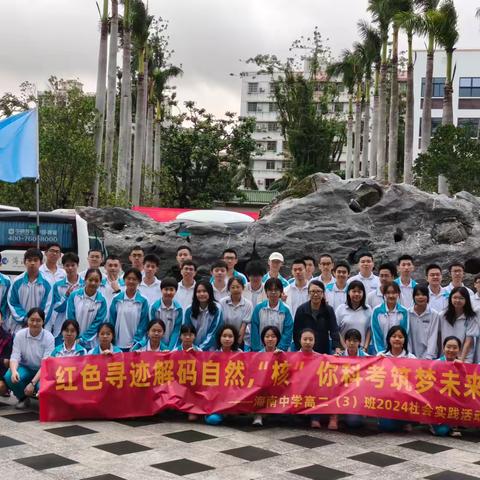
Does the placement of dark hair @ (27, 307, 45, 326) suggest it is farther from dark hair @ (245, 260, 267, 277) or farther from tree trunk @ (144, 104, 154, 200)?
tree trunk @ (144, 104, 154, 200)

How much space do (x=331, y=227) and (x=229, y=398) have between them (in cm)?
635

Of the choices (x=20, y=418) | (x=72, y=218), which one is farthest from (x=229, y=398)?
(x=72, y=218)

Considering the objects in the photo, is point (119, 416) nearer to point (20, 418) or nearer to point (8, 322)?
point (20, 418)

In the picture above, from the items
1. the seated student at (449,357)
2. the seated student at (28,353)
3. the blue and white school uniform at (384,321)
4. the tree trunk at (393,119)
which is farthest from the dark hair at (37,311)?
the tree trunk at (393,119)

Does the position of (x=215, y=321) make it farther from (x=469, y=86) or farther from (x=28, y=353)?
(x=469, y=86)

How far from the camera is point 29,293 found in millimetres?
8172

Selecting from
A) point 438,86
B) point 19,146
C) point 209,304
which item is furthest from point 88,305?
point 438,86

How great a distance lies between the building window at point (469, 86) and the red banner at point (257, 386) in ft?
134

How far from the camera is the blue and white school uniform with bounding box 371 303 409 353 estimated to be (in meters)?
7.59

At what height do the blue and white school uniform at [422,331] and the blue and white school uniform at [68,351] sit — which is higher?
the blue and white school uniform at [422,331]

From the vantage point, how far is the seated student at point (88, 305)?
25.6 feet

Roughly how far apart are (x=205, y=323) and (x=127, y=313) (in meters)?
0.75

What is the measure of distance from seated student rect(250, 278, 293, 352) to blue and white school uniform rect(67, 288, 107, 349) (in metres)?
1.45

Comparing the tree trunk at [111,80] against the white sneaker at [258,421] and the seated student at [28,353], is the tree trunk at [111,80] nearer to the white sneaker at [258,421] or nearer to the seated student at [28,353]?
the seated student at [28,353]
